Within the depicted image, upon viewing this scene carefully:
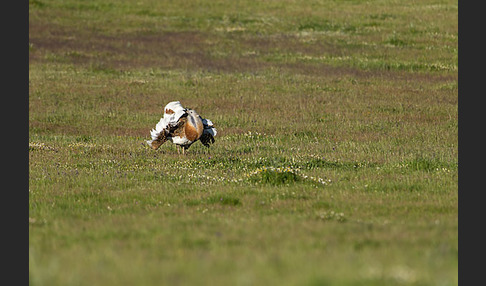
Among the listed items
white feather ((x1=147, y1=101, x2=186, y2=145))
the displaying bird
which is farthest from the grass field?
white feather ((x1=147, y1=101, x2=186, y2=145))

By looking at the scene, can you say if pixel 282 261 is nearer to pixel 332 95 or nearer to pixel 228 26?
pixel 332 95

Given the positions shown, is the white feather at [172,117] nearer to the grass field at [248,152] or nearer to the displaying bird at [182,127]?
the displaying bird at [182,127]

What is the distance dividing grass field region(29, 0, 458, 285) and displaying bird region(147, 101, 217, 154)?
22.3 inches

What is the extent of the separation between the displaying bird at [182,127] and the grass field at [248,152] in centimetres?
57

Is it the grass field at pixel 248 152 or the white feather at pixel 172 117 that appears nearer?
the grass field at pixel 248 152

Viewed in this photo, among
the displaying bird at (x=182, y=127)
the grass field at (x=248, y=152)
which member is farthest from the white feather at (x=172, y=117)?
the grass field at (x=248, y=152)

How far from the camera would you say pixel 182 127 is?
60.8ft

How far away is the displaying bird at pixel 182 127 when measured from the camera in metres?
18.4

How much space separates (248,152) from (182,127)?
2392 millimetres

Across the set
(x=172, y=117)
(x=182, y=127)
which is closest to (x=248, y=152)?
(x=182, y=127)

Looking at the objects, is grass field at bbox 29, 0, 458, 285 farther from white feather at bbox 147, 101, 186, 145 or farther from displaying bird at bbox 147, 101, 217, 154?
white feather at bbox 147, 101, 186, 145

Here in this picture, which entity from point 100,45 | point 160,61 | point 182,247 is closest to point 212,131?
point 182,247

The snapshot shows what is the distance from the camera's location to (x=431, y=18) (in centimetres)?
5425

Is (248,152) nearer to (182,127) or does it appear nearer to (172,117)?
(182,127)
